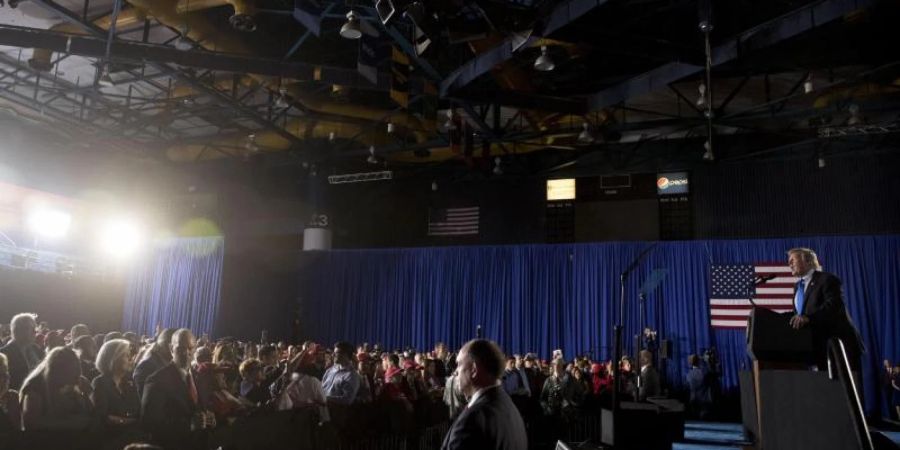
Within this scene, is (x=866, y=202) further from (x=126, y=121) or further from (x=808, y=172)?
(x=126, y=121)

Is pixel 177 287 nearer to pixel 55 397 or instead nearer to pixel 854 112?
pixel 55 397

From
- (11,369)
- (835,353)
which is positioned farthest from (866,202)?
(11,369)

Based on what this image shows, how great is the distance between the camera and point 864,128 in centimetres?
1230

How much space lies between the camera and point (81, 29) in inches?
389

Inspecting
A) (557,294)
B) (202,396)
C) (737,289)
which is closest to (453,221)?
(557,294)

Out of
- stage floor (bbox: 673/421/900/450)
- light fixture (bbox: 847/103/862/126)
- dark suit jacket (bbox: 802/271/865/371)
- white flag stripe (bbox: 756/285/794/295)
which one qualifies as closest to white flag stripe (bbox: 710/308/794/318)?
white flag stripe (bbox: 756/285/794/295)

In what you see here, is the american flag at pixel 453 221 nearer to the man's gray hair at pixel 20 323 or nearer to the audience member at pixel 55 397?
the man's gray hair at pixel 20 323

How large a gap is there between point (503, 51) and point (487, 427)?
23.6 feet

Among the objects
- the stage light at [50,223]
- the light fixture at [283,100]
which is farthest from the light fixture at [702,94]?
the stage light at [50,223]

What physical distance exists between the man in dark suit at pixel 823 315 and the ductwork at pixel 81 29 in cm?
918

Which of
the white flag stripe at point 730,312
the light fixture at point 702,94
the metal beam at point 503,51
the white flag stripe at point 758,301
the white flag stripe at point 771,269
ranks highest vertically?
the light fixture at point 702,94

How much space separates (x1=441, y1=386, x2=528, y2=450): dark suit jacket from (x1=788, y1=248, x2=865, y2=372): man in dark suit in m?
2.71

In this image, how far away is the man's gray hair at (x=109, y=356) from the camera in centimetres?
473

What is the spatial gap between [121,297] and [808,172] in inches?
778
